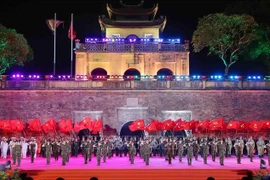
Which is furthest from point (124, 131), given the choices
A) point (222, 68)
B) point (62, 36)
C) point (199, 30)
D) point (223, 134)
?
point (62, 36)

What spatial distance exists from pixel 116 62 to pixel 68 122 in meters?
8.82

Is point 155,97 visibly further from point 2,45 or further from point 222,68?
point 222,68

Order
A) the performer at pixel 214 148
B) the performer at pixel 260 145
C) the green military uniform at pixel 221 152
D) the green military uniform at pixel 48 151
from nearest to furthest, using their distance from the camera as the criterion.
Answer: the green military uniform at pixel 221 152 < the green military uniform at pixel 48 151 < the performer at pixel 214 148 < the performer at pixel 260 145

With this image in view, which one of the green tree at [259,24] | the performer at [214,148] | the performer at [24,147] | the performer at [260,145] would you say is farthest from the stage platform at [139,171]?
the green tree at [259,24]

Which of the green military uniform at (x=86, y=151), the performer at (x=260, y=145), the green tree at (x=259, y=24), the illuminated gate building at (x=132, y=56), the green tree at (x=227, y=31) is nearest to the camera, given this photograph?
the green military uniform at (x=86, y=151)

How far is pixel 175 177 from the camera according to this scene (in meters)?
16.1

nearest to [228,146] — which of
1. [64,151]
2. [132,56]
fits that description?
[64,151]

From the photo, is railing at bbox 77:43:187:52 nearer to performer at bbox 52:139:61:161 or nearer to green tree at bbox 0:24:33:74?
green tree at bbox 0:24:33:74

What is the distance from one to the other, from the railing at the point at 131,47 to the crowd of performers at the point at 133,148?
29.2 ft

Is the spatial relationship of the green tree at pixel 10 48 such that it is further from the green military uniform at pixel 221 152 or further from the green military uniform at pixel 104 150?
the green military uniform at pixel 221 152

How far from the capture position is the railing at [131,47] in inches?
1149

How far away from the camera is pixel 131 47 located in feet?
95.5

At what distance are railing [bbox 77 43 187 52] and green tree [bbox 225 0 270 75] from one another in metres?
4.57

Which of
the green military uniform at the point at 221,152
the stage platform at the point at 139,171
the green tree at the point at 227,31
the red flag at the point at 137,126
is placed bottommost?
the stage platform at the point at 139,171
